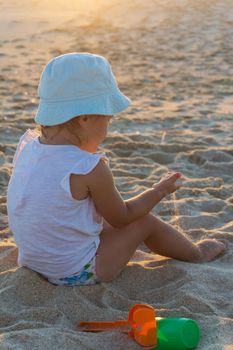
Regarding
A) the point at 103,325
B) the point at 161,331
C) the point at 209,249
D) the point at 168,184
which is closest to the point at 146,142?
the point at 209,249

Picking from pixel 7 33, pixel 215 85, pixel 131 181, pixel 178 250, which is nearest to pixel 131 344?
pixel 178 250

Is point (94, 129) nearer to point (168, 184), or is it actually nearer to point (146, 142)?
point (168, 184)

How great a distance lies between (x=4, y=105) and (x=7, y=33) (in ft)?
12.7

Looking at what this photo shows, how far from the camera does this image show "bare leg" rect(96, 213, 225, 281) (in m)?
3.00

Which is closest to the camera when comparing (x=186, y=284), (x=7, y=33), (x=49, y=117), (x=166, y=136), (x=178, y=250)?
(x=49, y=117)

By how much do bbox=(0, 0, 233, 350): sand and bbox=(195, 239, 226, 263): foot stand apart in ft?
0.12

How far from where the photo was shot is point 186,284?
2.96m

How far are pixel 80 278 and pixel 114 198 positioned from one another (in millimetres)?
392

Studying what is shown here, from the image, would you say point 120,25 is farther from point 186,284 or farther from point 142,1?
point 186,284

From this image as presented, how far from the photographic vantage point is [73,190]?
280 cm

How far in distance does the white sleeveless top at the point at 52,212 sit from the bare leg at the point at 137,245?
68mm

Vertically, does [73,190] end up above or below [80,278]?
above

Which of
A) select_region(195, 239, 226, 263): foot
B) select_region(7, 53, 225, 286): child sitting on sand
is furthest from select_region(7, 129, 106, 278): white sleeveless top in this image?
select_region(195, 239, 226, 263): foot

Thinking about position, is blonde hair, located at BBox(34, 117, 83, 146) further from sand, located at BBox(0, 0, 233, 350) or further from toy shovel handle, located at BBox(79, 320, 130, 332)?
toy shovel handle, located at BBox(79, 320, 130, 332)
